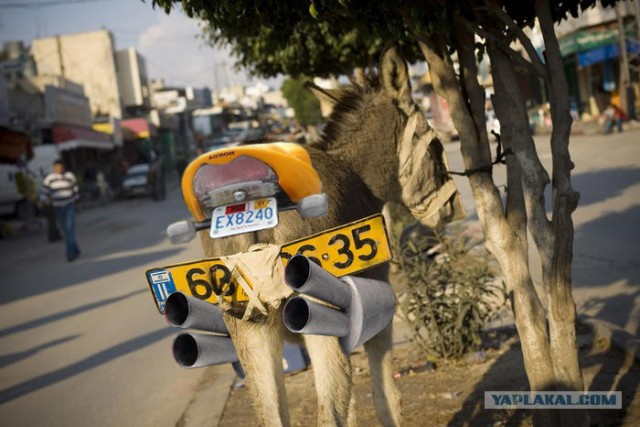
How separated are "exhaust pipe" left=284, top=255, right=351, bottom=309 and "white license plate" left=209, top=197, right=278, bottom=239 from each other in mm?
480

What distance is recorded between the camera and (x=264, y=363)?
3.91 metres

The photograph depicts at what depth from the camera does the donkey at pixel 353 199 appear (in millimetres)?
3854

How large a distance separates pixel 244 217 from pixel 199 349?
0.67 m

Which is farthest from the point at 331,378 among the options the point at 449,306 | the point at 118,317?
the point at 118,317

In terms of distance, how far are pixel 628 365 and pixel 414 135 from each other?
2.33m

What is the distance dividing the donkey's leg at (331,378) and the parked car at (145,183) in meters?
33.8

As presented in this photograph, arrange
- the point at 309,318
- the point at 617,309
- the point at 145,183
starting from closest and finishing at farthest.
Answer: the point at 309,318 → the point at 617,309 → the point at 145,183

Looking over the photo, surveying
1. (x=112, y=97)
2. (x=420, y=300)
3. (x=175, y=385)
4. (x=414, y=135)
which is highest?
(x=112, y=97)

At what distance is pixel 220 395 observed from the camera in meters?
6.99

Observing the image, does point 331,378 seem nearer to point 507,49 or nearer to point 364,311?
point 364,311

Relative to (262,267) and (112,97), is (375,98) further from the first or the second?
(112,97)

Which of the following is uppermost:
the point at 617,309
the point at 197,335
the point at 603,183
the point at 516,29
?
the point at 516,29

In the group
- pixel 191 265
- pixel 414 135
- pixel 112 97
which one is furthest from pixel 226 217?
pixel 112 97

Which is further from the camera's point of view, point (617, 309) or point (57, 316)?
point (57, 316)
